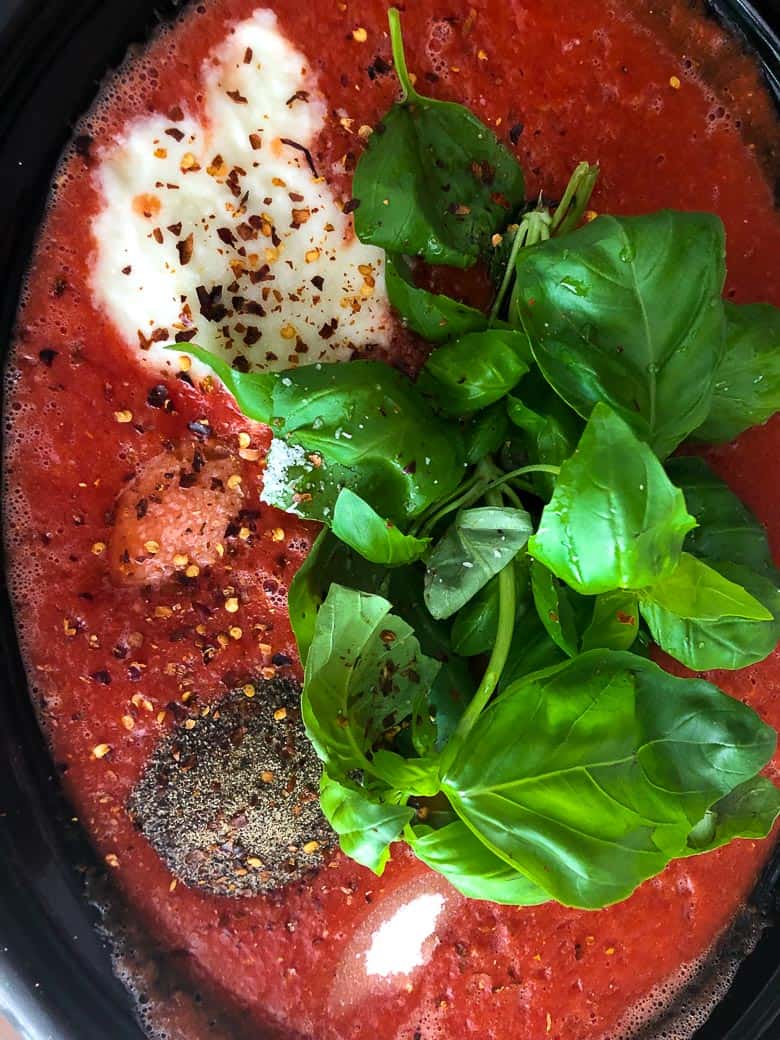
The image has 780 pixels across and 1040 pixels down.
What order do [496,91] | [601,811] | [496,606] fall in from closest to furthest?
[601,811] → [496,606] → [496,91]

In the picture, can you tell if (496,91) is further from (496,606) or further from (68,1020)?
(68,1020)

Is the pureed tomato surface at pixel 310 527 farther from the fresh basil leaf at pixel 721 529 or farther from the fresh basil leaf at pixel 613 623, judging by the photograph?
the fresh basil leaf at pixel 613 623

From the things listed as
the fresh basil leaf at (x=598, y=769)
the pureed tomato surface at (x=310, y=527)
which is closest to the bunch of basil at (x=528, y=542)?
the fresh basil leaf at (x=598, y=769)

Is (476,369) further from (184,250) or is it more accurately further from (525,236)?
(184,250)

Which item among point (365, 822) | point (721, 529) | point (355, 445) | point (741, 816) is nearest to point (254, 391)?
point (355, 445)

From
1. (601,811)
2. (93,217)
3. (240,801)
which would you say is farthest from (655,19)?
(240,801)

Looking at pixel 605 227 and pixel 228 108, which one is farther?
pixel 228 108
